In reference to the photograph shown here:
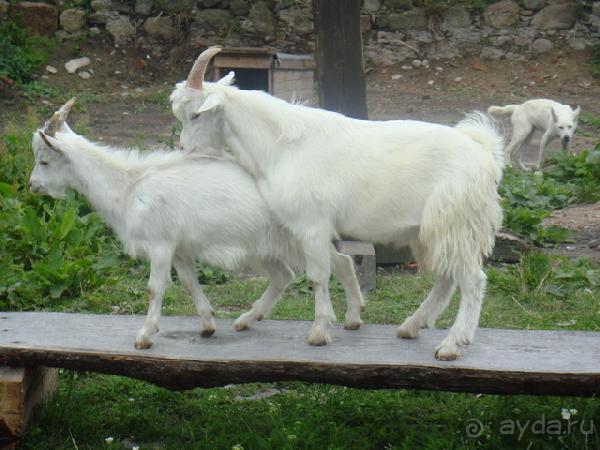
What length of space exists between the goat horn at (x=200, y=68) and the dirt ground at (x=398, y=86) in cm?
901

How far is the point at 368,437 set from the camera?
4.82 metres

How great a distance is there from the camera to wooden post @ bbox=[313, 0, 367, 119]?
25.2ft

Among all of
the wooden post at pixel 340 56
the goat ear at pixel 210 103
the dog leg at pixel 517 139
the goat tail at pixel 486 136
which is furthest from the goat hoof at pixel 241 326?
the dog leg at pixel 517 139

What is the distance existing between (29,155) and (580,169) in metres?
6.21

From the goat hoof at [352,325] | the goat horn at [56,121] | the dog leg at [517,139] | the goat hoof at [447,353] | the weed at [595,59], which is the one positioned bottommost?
the dog leg at [517,139]

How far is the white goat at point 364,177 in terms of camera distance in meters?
4.41

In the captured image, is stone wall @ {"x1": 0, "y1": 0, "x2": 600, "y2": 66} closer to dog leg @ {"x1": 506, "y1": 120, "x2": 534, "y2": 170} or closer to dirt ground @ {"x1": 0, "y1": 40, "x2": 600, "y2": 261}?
dirt ground @ {"x1": 0, "y1": 40, "x2": 600, "y2": 261}

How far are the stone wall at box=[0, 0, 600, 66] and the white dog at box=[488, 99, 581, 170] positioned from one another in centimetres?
422

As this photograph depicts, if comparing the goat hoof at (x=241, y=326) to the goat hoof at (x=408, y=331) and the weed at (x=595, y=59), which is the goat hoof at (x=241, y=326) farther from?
the weed at (x=595, y=59)

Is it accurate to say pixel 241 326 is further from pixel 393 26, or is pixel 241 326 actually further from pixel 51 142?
pixel 393 26

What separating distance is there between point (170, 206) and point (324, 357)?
42.3 inches

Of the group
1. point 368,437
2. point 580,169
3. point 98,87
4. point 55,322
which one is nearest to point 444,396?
point 368,437

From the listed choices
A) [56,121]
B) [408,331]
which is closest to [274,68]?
[56,121]

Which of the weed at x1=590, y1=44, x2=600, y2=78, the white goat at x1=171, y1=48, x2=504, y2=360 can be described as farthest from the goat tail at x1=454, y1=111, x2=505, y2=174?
the weed at x1=590, y1=44, x2=600, y2=78
